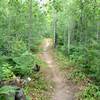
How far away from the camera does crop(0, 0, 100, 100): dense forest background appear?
49.8 feet

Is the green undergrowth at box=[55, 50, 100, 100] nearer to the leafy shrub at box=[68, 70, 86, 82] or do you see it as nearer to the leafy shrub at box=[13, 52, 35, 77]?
the leafy shrub at box=[68, 70, 86, 82]

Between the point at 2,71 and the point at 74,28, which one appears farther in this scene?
the point at 74,28

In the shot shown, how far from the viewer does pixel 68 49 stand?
27.5 metres

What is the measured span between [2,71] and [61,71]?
27.2ft

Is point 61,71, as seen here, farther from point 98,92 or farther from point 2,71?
point 2,71

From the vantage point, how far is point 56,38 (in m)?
35.9

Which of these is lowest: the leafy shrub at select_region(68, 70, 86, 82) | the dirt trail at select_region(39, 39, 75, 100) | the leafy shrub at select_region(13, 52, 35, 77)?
the dirt trail at select_region(39, 39, 75, 100)

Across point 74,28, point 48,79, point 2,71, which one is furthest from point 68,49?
point 2,71

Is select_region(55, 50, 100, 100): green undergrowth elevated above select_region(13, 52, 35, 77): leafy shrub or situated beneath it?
situated beneath

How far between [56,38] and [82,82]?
63.6 feet

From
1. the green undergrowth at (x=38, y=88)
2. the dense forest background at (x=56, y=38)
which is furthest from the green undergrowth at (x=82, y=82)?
the green undergrowth at (x=38, y=88)

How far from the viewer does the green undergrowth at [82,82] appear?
561 inches

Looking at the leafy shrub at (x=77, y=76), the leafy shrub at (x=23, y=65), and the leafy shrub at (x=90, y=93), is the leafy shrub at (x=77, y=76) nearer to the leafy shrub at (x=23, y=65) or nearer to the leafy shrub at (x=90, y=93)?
the leafy shrub at (x=90, y=93)

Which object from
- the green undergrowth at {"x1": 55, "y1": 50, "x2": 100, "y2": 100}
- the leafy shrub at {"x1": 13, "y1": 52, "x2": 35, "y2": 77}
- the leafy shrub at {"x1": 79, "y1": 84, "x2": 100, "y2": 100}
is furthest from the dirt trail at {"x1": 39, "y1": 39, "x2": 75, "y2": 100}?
the leafy shrub at {"x1": 13, "y1": 52, "x2": 35, "y2": 77}
